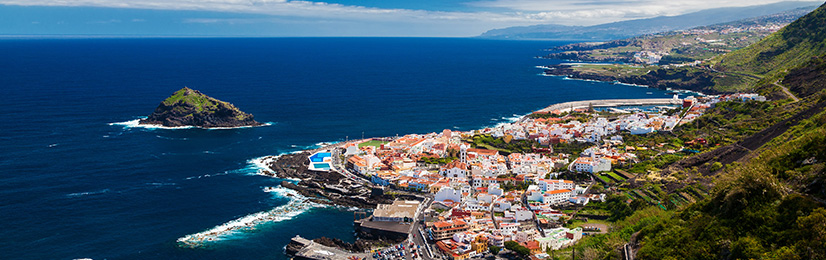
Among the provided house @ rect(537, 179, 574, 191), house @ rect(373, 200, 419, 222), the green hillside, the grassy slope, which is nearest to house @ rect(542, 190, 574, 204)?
house @ rect(537, 179, 574, 191)

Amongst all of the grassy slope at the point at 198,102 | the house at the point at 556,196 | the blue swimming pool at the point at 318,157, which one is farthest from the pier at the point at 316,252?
the grassy slope at the point at 198,102

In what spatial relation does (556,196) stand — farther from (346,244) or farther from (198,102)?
(198,102)

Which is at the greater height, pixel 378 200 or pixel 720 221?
pixel 720 221

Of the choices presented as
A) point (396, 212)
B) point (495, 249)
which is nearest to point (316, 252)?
point (396, 212)

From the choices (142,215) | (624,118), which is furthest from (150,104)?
(624,118)

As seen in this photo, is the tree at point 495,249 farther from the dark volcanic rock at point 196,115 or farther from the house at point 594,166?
the dark volcanic rock at point 196,115

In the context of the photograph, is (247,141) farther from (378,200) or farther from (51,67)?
(51,67)

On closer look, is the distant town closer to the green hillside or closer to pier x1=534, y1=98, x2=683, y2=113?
pier x1=534, y1=98, x2=683, y2=113
